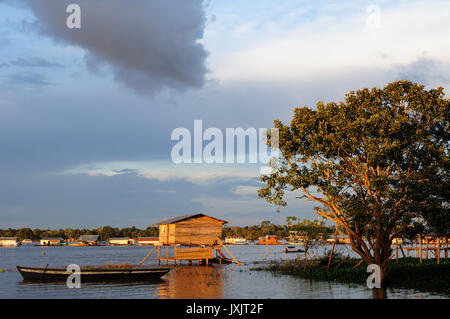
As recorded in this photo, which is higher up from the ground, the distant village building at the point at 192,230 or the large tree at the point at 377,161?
the large tree at the point at 377,161

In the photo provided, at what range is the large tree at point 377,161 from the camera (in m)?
32.2

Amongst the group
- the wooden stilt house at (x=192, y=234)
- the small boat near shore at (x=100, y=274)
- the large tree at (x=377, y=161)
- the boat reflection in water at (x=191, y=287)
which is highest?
the large tree at (x=377, y=161)

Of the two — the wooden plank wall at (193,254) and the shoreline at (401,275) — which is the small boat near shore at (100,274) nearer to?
the shoreline at (401,275)

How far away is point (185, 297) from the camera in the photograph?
3069cm

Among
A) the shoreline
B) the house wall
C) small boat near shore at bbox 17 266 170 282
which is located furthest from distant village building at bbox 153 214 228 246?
small boat near shore at bbox 17 266 170 282

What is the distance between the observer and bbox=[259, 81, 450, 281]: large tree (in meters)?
32.2

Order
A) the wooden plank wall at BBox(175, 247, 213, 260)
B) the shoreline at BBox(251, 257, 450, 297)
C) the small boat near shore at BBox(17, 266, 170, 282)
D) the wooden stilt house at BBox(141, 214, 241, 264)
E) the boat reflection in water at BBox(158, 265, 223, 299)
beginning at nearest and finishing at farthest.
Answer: the boat reflection in water at BBox(158, 265, 223, 299) → the shoreline at BBox(251, 257, 450, 297) → the small boat near shore at BBox(17, 266, 170, 282) → the wooden plank wall at BBox(175, 247, 213, 260) → the wooden stilt house at BBox(141, 214, 241, 264)

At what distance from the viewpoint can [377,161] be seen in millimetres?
32094

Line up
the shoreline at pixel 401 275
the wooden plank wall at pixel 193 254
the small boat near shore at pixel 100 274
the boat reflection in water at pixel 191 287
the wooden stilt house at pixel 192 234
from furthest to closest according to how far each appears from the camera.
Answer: the wooden stilt house at pixel 192 234
the wooden plank wall at pixel 193 254
the small boat near shore at pixel 100 274
the shoreline at pixel 401 275
the boat reflection in water at pixel 191 287

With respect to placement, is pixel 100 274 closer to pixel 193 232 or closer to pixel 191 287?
pixel 191 287

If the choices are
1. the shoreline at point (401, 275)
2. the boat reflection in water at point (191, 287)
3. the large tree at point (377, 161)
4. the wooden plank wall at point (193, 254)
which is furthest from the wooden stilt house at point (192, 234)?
the large tree at point (377, 161)

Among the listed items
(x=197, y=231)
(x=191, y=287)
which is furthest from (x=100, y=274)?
(x=197, y=231)

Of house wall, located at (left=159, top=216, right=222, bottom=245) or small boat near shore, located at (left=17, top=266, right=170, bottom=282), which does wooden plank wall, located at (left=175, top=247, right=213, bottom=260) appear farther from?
small boat near shore, located at (left=17, top=266, right=170, bottom=282)
